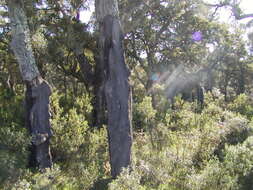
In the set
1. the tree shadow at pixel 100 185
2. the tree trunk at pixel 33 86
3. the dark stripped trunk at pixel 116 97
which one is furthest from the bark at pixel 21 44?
the tree shadow at pixel 100 185

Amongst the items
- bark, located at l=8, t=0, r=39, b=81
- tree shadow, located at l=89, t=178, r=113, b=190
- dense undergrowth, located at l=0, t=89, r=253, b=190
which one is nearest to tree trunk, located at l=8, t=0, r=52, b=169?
bark, located at l=8, t=0, r=39, b=81

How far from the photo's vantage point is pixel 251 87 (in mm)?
43312

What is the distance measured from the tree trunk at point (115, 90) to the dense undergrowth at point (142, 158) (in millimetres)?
450

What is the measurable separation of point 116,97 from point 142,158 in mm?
1884

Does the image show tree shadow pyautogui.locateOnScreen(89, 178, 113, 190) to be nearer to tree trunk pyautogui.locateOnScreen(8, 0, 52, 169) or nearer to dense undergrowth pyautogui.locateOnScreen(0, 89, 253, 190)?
dense undergrowth pyautogui.locateOnScreen(0, 89, 253, 190)

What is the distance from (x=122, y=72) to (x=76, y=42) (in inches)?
242

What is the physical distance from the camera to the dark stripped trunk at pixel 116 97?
5.73 metres

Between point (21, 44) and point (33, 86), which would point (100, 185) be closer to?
point (33, 86)

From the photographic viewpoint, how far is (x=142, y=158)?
657 centimetres

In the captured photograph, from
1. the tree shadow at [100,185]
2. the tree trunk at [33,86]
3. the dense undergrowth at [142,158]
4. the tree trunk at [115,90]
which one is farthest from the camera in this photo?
the tree trunk at [33,86]

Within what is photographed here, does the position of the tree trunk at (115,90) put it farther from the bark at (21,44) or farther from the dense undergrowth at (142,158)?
the bark at (21,44)

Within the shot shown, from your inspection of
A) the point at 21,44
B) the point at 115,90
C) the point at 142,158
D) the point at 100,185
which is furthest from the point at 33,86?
the point at 142,158

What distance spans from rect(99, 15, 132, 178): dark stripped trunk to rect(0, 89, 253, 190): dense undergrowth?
0.42m

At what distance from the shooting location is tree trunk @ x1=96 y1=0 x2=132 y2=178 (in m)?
5.73
